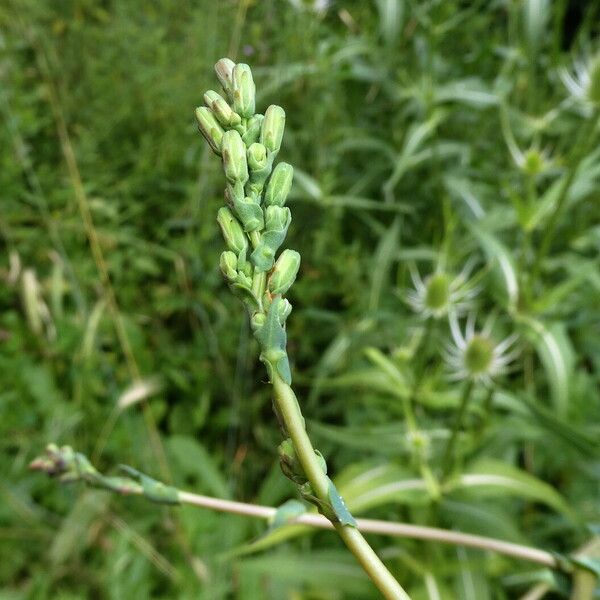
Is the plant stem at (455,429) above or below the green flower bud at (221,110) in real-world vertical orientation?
below

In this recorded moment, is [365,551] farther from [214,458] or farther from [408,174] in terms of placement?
[408,174]

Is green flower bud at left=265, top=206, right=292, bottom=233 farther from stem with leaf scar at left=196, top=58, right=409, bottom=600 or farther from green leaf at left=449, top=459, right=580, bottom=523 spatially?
green leaf at left=449, top=459, right=580, bottom=523

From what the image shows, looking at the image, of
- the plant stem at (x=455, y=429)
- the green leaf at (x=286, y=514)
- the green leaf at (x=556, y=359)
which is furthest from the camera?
the green leaf at (x=556, y=359)

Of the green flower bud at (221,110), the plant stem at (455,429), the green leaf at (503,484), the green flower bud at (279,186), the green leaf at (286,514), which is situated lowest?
the green leaf at (503,484)

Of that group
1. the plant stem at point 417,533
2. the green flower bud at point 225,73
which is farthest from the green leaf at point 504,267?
the green flower bud at point 225,73

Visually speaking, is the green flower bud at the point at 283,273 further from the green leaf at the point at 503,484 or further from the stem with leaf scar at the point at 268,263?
the green leaf at the point at 503,484

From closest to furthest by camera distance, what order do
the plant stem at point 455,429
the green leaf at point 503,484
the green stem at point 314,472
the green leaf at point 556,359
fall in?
the green stem at point 314,472
the plant stem at point 455,429
the green leaf at point 503,484
the green leaf at point 556,359

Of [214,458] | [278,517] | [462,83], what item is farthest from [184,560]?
[462,83]
